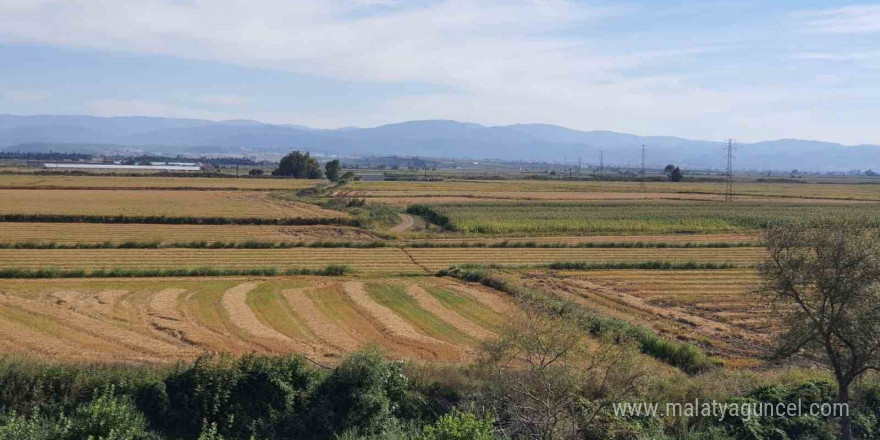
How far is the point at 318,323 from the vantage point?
23328 millimetres

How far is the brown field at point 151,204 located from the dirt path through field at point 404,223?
5.75 m

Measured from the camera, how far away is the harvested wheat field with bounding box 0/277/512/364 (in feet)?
65.9

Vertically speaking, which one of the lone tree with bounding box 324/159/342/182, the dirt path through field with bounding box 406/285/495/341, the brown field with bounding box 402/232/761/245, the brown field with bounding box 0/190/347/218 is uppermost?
the lone tree with bounding box 324/159/342/182

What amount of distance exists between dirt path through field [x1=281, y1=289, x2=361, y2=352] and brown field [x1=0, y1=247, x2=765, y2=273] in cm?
704

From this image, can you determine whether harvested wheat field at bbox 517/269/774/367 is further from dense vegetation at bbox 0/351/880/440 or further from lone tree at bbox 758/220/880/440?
lone tree at bbox 758/220/880/440

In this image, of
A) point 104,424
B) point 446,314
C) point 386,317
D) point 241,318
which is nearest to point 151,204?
point 241,318

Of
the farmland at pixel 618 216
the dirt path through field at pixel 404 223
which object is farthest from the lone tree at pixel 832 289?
the dirt path through field at pixel 404 223

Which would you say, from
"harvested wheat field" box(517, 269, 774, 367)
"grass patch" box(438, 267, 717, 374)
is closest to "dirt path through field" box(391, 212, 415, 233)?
"harvested wheat field" box(517, 269, 774, 367)

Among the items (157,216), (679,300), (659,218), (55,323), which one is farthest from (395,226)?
(55,323)

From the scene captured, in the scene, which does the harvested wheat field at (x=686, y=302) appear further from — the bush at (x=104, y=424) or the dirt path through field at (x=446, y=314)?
the bush at (x=104, y=424)

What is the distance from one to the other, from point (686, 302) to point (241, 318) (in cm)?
1761

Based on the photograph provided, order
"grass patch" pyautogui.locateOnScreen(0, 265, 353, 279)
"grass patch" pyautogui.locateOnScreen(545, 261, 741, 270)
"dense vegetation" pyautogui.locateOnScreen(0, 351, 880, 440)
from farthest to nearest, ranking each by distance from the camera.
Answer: "grass patch" pyautogui.locateOnScreen(545, 261, 741, 270)
"grass patch" pyautogui.locateOnScreen(0, 265, 353, 279)
"dense vegetation" pyautogui.locateOnScreen(0, 351, 880, 440)

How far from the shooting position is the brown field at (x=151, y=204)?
181 feet

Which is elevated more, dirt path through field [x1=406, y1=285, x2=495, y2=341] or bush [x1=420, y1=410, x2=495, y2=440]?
bush [x1=420, y1=410, x2=495, y2=440]
